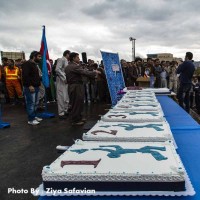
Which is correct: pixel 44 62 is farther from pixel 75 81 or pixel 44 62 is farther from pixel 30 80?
pixel 75 81

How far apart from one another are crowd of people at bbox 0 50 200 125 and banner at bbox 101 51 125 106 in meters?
0.43

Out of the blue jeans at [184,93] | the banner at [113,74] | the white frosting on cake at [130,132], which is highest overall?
the banner at [113,74]

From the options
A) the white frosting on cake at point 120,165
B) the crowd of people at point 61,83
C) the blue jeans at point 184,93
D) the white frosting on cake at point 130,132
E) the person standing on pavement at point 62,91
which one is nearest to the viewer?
the white frosting on cake at point 120,165

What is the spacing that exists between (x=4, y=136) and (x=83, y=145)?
15.5 feet

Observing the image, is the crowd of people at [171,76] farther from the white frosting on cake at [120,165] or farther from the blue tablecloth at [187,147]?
the white frosting on cake at [120,165]

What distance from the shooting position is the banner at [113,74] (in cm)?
620

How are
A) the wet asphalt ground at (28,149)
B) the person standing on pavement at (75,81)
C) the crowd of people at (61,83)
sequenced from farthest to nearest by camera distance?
1. the crowd of people at (61,83)
2. the person standing on pavement at (75,81)
3. the wet asphalt ground at (28,149)

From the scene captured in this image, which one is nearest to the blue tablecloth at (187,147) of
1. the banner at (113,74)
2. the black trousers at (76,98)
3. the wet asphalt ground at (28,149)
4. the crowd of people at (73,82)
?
the wet asphalt ground at (28,149)

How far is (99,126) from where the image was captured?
2.32m

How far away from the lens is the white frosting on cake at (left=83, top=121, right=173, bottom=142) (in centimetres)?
189

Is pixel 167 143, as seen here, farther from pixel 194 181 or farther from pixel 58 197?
pixel 58 197

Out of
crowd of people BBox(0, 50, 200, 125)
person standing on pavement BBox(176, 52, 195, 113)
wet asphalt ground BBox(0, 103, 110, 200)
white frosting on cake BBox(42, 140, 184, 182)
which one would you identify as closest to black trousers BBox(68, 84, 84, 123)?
crowd of people BBox(0, 50, 200, 125)

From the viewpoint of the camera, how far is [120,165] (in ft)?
4.48

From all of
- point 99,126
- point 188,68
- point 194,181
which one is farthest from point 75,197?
point 188,68
